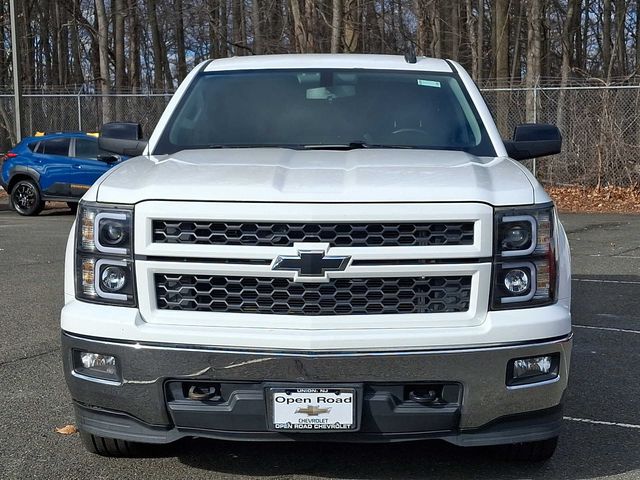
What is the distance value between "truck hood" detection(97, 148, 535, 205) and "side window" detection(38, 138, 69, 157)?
1432cm

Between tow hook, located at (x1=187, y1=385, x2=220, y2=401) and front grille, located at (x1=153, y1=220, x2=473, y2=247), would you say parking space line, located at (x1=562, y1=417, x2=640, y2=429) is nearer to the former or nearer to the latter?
front grille, located at (x1=153, y1=220, x2=473, y2=247)

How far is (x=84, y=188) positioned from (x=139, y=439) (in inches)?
573

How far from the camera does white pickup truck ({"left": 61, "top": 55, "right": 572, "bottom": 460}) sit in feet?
12.0

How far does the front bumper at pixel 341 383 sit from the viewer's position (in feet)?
11.9

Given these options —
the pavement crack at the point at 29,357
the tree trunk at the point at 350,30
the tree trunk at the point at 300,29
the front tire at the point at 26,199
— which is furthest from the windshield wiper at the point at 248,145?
the tree trunk at the point at 350,30

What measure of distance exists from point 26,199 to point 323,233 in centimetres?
1588

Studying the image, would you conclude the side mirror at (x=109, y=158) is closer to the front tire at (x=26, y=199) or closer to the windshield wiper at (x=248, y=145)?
the front tire at (x=26, y=199)

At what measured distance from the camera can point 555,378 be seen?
12.5 feet

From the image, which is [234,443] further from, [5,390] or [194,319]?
[5,390]

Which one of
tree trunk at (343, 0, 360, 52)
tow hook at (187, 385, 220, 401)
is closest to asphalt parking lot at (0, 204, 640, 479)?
tow hook at (187, 385, 220, 401)

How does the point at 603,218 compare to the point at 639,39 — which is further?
the point at 639,39

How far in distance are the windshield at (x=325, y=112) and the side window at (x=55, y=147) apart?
13295 mm

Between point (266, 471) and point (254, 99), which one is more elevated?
point (254, 99)

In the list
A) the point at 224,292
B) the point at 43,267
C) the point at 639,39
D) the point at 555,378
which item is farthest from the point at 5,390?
the point at 639,39
